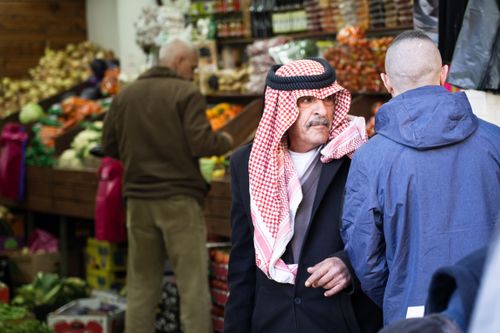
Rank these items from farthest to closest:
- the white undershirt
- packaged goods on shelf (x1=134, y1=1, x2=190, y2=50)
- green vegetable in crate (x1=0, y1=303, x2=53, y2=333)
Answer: packaged goods on shelf (x1=134, y1=1, x2=190, y2=50)
green vegetable in crate (x1=0, y1=303, x2=53, y2=333)
the white undershirt

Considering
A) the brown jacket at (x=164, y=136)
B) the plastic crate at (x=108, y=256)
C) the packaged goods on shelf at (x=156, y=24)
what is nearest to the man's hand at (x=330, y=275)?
the brown jacket at (x=164, y=136)

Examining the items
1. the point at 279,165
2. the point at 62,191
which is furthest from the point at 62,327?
the point at 279,165

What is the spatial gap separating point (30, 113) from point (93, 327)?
12.3ft

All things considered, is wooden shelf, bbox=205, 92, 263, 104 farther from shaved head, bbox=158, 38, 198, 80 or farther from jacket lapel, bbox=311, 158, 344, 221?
jacket lapel, bbox=311, 158, 344, 221

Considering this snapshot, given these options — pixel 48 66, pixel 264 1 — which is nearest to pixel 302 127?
pixel 264 1

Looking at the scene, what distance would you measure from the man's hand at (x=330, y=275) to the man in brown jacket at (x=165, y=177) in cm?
268

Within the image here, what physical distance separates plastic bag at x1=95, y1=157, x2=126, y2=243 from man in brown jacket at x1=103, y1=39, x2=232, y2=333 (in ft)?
2.36

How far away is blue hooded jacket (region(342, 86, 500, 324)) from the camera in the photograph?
286 cm

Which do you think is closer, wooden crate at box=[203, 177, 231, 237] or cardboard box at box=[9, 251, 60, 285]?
wooden crate at box=[203, 177, 231, 237]

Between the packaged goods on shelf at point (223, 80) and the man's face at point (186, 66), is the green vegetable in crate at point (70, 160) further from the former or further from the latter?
the man's face at point (186, 66)

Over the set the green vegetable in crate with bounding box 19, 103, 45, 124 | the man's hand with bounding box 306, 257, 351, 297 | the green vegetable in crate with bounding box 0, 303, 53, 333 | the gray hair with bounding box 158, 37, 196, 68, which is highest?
the gray hair with bounding box 158, 37, 196, 68

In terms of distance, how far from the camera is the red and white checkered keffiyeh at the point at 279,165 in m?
3.21

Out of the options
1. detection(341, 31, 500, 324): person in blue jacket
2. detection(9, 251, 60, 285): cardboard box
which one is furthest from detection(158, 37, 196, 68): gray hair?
detection(341, 31, 500, 324): person in blue jacket

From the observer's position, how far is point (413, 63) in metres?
2.99
